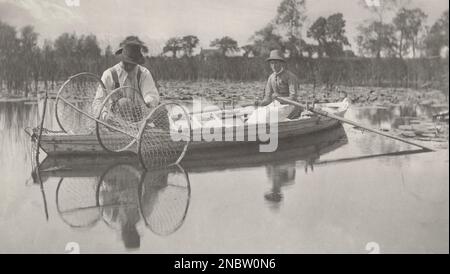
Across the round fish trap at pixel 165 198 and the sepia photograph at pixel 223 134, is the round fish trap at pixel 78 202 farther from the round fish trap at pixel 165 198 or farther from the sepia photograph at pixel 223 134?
the round fish trap at pixel 165 198

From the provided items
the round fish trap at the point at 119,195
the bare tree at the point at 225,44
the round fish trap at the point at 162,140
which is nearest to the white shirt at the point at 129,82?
the round fish trap at the point at 162,140

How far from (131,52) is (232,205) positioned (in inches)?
71.0

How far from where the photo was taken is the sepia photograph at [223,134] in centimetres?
368

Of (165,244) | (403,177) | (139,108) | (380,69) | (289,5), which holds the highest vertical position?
(289,5)

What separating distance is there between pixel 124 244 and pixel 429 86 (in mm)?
3098

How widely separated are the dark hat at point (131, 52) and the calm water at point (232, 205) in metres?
1.02

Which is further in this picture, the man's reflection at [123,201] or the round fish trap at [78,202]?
the round fish trap at [78,202]

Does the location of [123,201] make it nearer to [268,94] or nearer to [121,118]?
[121,118]

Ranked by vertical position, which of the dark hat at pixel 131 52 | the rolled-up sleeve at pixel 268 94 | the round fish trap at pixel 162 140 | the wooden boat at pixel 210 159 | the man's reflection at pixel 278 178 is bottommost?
the man's reflection at pixel 278 178

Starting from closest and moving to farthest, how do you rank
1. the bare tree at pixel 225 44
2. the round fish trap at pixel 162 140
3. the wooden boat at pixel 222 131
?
1. the round fish trap at pixel 162 140
2. the wooden boat at pixel 222 131
3. the bare tree at pixel 225 44

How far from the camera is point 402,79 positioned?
586cm

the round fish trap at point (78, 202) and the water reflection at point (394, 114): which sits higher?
the water reflection at point (394, 114)
